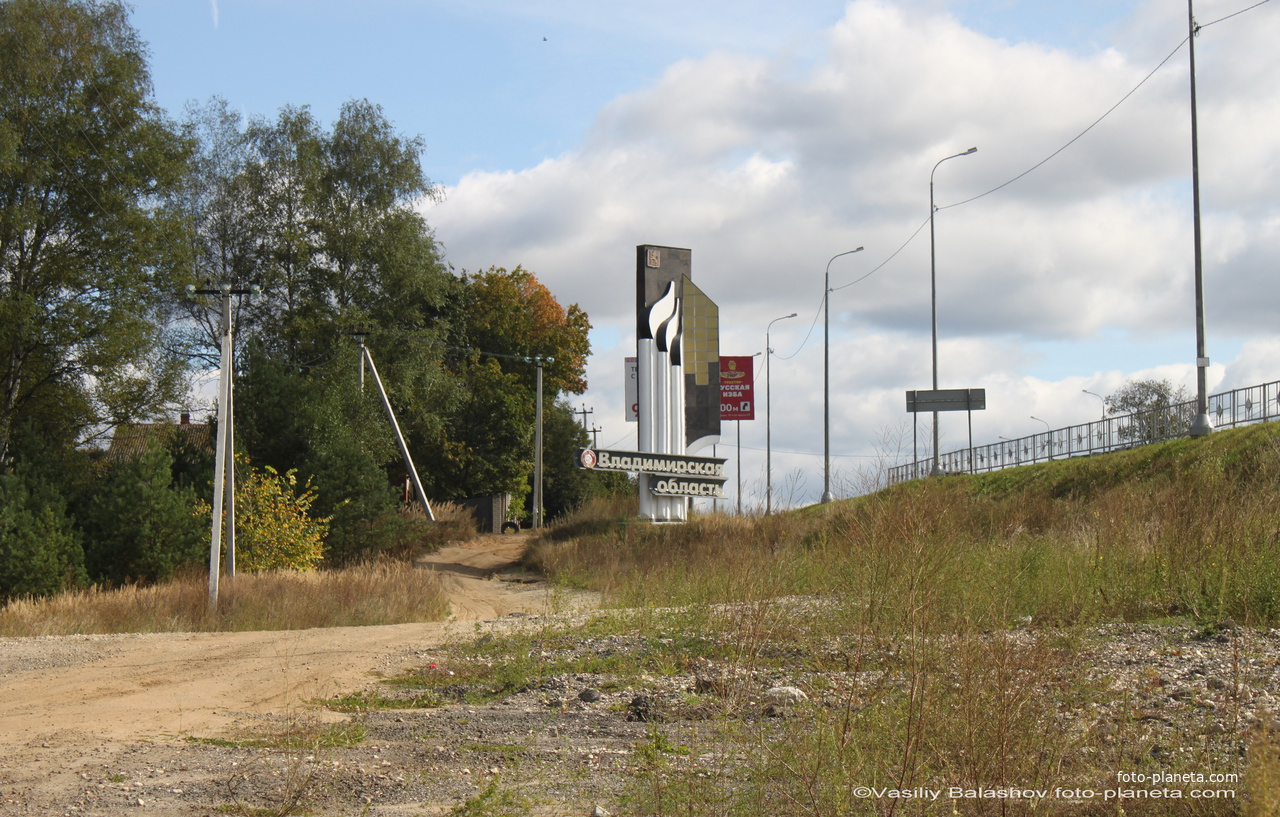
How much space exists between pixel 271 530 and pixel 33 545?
5.67m

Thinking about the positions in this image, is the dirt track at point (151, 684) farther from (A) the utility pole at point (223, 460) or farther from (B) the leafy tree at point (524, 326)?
(B) the leafy tree at point (524, 326)

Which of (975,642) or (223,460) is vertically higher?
(223,460)

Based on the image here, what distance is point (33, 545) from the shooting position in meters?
25.5

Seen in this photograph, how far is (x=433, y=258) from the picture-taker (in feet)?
133

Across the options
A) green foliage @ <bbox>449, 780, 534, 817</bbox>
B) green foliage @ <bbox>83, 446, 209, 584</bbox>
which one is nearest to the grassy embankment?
green foliage @ <bbox>449, 780, 534, 817</bbox>

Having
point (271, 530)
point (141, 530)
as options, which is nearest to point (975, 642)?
point (271, 530)

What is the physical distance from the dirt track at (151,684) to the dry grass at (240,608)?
2.72 metres

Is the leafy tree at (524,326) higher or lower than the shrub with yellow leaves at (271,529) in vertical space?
higher

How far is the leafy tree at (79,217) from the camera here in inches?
1143

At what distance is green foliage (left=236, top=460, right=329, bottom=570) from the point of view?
2806cm

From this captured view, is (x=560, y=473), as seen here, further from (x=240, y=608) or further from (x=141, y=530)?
(x=240, y=608)

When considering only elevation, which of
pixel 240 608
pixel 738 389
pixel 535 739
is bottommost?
pixel 240 608

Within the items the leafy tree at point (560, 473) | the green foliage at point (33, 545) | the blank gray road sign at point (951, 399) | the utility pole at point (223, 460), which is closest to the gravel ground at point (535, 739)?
the utility pole at point (223, 460)

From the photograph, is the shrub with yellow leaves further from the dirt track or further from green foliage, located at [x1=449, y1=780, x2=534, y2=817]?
green foliage, located at [x1=449, y1=780, x2=534, y2=817]
